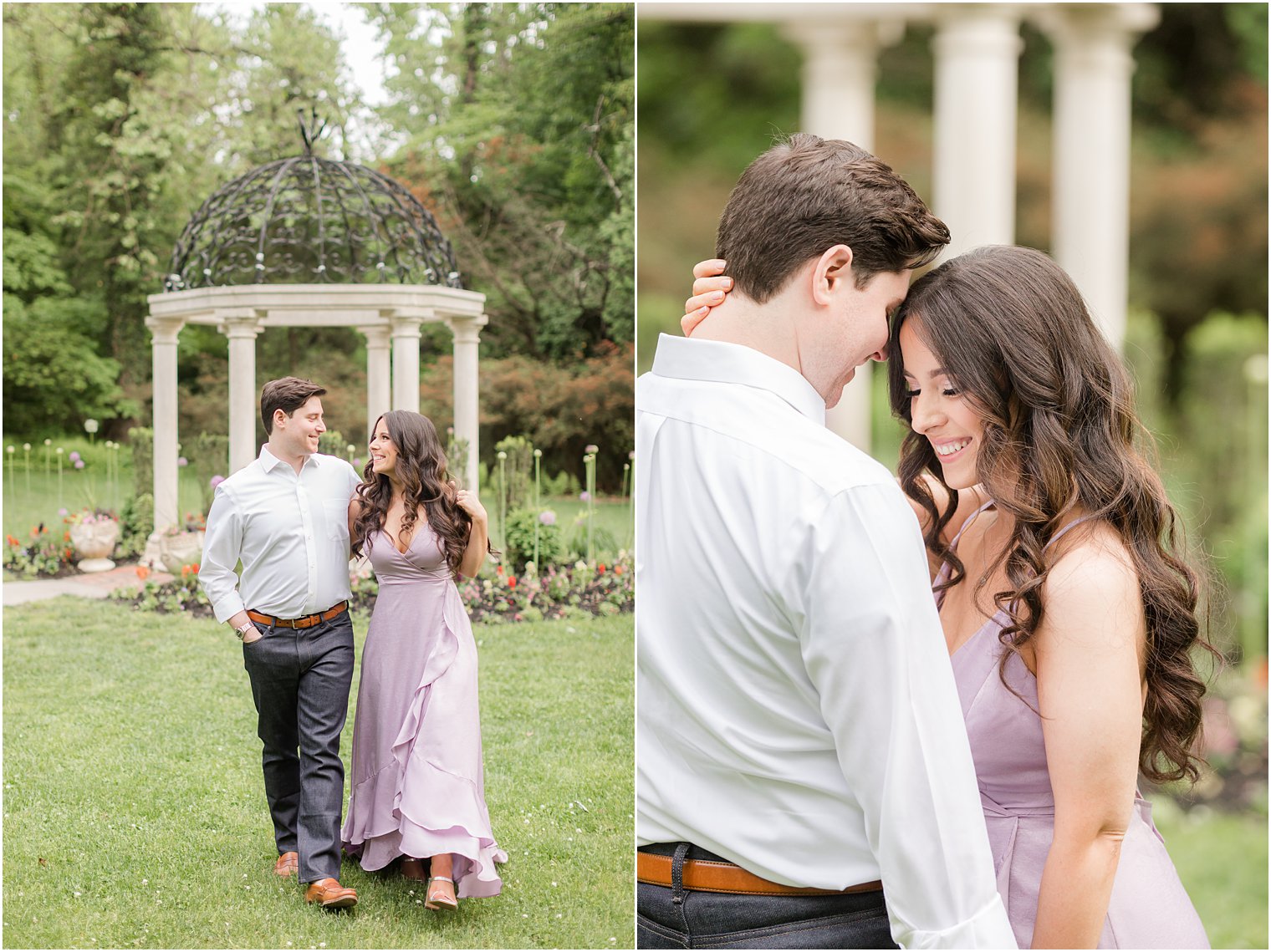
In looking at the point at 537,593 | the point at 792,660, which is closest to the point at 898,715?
the point at 792,660

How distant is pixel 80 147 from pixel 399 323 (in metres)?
1.69

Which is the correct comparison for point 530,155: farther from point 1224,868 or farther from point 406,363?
point 1224,868

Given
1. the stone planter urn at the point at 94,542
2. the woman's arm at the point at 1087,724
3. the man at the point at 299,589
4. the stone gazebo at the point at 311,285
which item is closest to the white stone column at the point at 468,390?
the stone gazebo at the point at 311,285

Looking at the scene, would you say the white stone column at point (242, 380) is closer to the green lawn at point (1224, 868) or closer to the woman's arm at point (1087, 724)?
the woman's arm at point (1087, 724)

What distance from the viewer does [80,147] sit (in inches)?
167

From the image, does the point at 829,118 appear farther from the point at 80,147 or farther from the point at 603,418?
the point at 80,147

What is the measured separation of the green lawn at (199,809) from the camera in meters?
3.25

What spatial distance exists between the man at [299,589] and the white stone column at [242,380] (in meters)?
0.47

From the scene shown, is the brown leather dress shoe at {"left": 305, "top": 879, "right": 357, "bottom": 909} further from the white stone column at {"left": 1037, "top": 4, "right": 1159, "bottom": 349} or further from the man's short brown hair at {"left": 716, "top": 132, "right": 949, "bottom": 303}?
the white stone column at {"left": 1037, "top": 4, "right": 1159, "bottom": 349}

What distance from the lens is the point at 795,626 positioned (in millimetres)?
1411

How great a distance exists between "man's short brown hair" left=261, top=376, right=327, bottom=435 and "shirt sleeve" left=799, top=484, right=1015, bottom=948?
210cm

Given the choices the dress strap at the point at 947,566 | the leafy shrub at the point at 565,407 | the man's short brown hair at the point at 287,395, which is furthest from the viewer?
the leafy shrub at the point at 565,407

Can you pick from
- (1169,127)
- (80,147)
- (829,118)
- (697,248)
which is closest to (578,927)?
(829,118)

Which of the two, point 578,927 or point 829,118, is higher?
point 829,118
